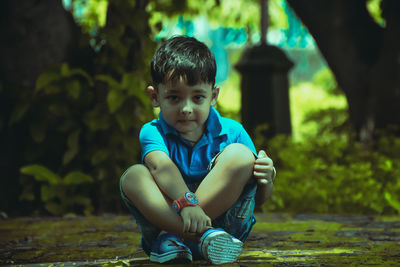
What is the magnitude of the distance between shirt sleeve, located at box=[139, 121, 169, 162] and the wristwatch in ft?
0.87

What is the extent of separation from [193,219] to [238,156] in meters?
0.34

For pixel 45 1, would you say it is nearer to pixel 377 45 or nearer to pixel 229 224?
pixel 229 224

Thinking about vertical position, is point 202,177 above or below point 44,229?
above

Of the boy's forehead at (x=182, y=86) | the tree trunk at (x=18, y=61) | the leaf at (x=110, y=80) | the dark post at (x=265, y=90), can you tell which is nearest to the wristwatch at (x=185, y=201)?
the boy's forehead at (x=182, y=86)

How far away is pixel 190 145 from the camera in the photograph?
2260 mm

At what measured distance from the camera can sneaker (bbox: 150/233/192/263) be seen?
2.09m

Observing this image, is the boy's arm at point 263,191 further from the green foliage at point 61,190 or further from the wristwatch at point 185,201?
the green foliage at point 61,190

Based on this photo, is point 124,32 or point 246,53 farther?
point 246,53

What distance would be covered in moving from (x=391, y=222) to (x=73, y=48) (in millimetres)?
3240

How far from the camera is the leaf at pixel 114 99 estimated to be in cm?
416

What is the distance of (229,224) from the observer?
7.42ft

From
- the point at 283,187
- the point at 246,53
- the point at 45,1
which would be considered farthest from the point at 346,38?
the point at 45,1

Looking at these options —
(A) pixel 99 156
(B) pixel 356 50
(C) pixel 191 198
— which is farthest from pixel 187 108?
(B) pixel 356 50

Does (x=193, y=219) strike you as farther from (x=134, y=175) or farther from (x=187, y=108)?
(x=187, y=108)
